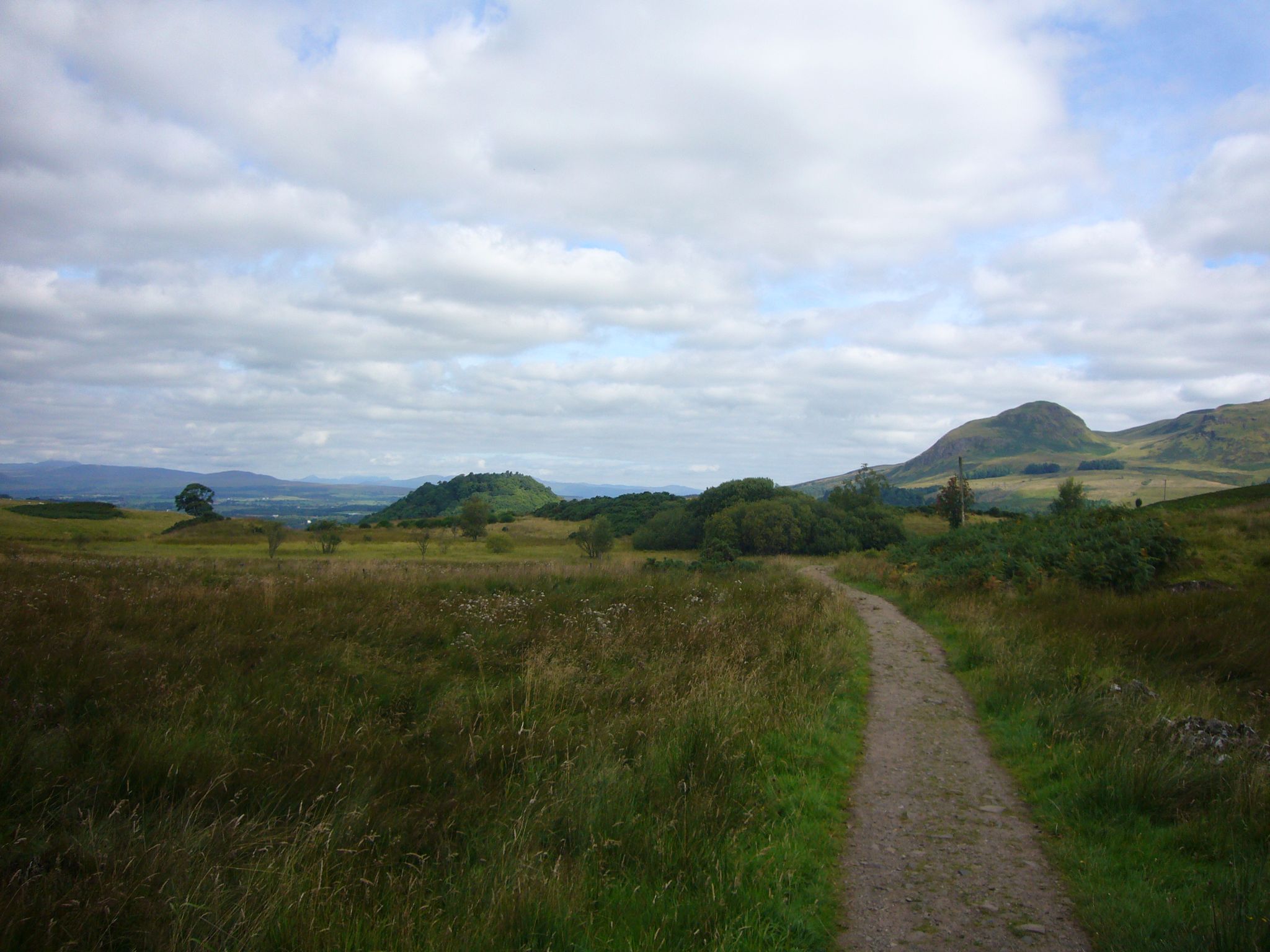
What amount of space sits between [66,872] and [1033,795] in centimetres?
720

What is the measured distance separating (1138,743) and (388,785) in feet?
22.7

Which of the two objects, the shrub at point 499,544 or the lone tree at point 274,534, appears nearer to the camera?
the lone tree at point 274,534

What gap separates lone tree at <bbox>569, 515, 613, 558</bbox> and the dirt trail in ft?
149

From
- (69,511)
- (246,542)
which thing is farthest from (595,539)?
(69,511)

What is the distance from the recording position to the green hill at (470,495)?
128375mm

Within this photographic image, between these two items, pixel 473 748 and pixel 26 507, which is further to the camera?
pixel 26 507

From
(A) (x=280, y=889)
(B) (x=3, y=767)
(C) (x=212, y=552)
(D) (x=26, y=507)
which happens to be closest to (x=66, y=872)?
(A) (x=280, y=889)

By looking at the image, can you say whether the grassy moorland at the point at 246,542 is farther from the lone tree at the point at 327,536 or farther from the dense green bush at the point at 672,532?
the dense green bush at the point at 672,532

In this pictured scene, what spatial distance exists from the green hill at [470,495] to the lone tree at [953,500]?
246ft

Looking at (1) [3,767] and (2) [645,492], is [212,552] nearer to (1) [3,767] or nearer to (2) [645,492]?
(1) [3,767]

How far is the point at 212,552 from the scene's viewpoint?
41969 millimetres

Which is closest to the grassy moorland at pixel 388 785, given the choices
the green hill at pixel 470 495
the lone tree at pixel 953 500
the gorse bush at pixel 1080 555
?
the gorse bush at pixel 1080 555

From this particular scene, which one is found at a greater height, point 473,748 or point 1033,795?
point 473,748

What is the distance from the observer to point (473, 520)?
66.0 m
